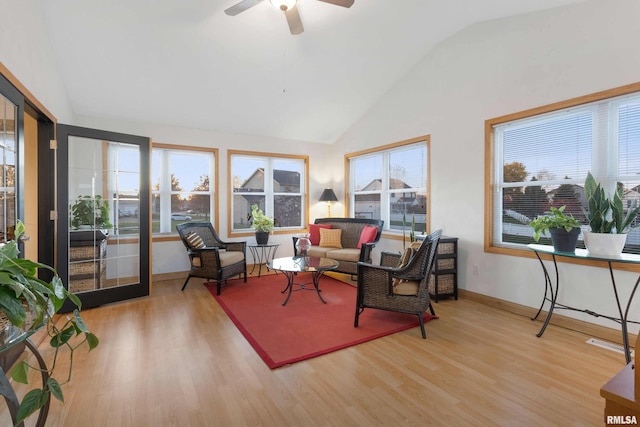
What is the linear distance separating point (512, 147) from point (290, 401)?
11.6ft

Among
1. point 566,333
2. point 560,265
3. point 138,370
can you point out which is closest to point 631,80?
point 560,265

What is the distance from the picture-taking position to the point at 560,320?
121 inches

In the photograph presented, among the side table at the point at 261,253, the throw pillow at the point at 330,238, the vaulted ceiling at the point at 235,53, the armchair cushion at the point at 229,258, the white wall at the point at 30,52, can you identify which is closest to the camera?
the white wall at the point at 30,52

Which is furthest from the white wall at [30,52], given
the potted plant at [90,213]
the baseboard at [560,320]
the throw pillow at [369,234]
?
the baseboard at [560,320]

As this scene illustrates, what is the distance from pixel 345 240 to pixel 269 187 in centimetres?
182

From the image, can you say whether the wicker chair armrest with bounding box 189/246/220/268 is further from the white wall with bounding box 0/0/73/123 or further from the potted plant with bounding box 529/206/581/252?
the potted plant with bounding box 529/206/581/252

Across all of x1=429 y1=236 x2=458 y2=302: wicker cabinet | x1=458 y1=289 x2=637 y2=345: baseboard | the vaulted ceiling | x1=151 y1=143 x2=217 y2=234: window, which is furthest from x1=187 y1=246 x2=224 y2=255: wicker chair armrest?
x1=458 y1=289 x2=637 y2=345: baseboard

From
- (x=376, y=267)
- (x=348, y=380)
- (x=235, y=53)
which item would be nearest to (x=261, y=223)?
(x=235, y=53)

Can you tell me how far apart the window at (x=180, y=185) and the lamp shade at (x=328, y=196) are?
79.0 inches

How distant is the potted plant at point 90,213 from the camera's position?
3469 mm

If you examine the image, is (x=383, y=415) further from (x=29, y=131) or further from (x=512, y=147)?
(x=29, y=131)

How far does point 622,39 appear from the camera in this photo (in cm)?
268

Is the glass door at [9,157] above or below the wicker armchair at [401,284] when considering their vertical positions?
above

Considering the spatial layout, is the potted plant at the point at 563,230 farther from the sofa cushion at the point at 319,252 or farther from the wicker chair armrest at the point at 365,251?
the sofa cushion at the point at 319,252
